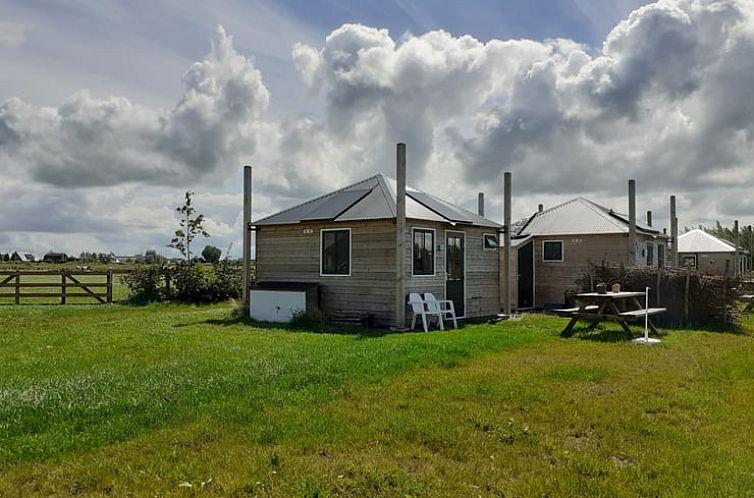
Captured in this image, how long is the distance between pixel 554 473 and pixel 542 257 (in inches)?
717

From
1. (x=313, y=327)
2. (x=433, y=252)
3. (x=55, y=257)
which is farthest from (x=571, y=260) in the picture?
(x=55, y=257)

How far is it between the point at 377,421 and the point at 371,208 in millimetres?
9883

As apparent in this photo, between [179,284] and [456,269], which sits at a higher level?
[456,269]

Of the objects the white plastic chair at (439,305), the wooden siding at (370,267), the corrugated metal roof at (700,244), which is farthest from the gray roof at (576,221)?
the corrugated metal roof at (700,244)

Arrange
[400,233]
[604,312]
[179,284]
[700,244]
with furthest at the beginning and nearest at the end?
[700,244]
[179,284]
[400,233]
[604,312]

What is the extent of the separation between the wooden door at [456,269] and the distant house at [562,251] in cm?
472

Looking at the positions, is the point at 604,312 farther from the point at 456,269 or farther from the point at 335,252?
the point at 335,252

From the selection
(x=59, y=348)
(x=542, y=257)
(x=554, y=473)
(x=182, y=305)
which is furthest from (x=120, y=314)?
(x=554, y=473)

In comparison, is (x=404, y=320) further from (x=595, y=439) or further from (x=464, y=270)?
(x=595, y=439)

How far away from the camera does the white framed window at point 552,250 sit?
70.1 feet

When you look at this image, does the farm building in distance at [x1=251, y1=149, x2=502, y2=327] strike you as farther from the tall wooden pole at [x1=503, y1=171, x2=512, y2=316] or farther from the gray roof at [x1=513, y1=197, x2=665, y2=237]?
the gray roof at [x1=513, y1=197, x2=665, y2=237]

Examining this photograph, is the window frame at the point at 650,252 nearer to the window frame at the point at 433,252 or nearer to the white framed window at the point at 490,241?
the white framed window at the point at 490,241

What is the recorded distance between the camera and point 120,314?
17203mm

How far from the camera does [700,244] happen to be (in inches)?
1508
